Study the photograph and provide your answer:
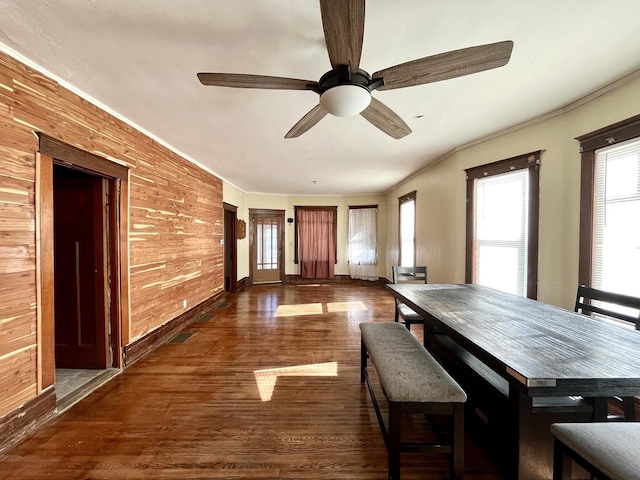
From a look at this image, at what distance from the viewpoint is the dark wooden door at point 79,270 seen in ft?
7.61

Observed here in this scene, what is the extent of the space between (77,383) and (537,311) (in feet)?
12.7

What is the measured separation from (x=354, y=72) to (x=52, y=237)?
2.44 m

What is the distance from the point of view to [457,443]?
122 centimetres

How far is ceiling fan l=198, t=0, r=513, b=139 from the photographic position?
Result: 1.07 meters

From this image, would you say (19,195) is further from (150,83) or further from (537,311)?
(537,311)

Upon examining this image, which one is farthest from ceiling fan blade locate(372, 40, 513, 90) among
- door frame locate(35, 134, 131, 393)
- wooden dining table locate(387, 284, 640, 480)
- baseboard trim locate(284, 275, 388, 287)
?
baseboard trim locate(284, 275, 388, 287)

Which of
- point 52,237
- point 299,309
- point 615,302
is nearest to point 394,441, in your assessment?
point 615,302

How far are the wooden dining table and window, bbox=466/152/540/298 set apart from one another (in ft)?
3.59

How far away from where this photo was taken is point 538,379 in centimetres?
90

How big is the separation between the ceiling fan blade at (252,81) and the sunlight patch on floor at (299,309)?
351 centimetres

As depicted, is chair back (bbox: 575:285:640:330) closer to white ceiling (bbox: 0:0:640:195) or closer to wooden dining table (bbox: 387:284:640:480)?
wooden dining table (bbox: 387:284:640:480)

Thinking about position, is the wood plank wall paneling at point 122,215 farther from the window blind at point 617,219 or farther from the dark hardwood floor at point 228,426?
the window blind at point 617,219

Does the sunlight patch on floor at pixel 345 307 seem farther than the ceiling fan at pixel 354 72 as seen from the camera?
Yes

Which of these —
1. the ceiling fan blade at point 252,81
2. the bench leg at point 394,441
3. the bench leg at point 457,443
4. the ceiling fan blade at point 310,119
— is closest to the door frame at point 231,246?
the ceiling fan blade at point 310,119
